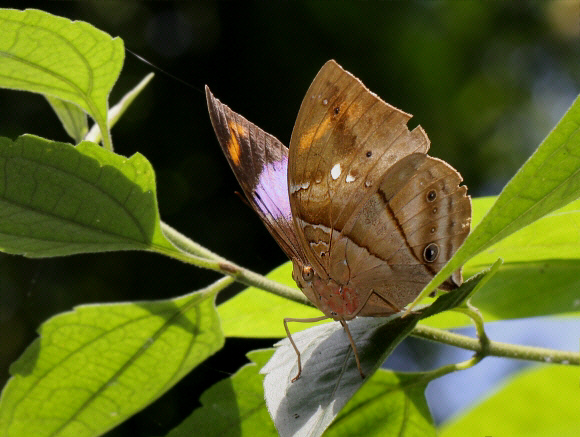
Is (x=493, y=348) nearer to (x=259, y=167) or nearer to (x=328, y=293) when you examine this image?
(x=328, y=293)

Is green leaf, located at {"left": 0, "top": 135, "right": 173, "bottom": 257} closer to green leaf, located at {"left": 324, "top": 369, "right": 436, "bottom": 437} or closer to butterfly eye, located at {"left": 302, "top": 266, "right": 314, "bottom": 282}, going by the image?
butterfly eye, located at {"left": 302, "top": 266, "right": 314, "bottom": 282}

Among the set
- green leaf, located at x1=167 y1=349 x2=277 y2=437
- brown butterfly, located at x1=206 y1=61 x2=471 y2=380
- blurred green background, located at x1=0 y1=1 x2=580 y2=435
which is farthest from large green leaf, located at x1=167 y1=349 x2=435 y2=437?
blurred green background, located at x1=0 y1=1 x2=580 y2=435

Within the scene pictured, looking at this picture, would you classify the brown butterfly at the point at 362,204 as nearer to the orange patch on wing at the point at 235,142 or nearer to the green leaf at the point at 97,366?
the orange patch on wing at the point at 235,142

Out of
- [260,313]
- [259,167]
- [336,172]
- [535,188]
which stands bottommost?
[260,313]

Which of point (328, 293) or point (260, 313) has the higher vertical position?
point (328, 293)

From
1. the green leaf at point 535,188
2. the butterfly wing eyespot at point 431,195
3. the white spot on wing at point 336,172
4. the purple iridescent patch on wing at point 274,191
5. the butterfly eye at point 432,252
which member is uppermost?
the green leaf at point 535,188

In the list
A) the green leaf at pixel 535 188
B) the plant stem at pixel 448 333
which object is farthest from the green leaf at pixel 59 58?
the green leaf at pixel 535 188

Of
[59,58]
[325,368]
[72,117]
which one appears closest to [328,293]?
[325,368]
